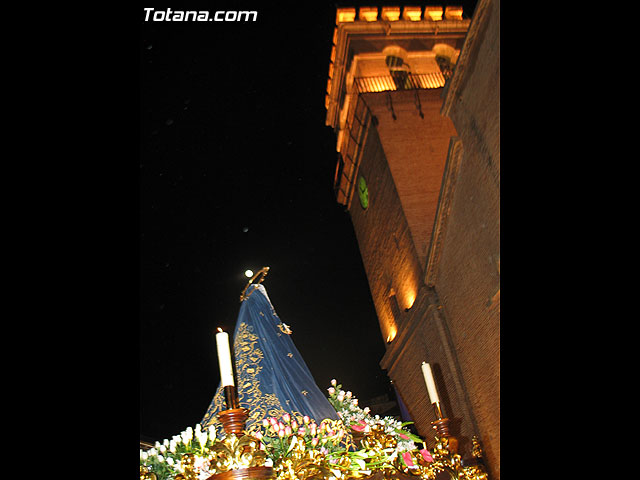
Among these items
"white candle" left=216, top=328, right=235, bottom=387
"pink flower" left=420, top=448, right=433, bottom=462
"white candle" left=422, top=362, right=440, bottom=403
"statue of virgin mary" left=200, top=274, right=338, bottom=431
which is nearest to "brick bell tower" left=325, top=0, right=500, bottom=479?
"white candle" left=422, top=362, right=440, bottom=403

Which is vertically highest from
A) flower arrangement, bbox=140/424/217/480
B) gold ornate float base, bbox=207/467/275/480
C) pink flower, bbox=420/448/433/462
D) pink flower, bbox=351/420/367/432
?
pink flower, bbox=351/420/367/432

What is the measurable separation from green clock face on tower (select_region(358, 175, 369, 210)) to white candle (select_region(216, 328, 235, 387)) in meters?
15.1

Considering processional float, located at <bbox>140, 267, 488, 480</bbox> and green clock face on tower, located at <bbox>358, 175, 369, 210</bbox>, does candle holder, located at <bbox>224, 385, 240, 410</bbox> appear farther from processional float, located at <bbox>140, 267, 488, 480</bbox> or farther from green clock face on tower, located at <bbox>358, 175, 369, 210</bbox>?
green clock face on tower, located at <bbox>358, 175, 369, 210</bbox>

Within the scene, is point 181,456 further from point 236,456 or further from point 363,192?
point 363,192

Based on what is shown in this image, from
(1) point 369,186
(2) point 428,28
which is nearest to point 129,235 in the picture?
(1) point 369,186

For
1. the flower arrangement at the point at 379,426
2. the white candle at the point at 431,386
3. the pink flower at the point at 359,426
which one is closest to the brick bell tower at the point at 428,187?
the white candle at the point at 431,386

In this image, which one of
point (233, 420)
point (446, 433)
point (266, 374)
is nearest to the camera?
point (233, 420)

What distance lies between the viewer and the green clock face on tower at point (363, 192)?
18.5 metres

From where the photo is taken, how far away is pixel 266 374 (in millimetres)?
4461

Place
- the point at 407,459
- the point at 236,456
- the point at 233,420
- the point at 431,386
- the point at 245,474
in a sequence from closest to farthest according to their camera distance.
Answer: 1. the point at 245,474
2. the point at 236,456
3. the point at 233,420
4. the point at 407,459
5. the point at 431,386

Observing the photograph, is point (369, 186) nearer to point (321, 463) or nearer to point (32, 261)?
point (321, 463)

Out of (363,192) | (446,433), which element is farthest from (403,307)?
(446,433)

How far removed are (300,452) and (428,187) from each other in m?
12.5

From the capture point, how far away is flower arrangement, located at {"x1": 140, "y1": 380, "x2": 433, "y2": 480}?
312 centimetres
